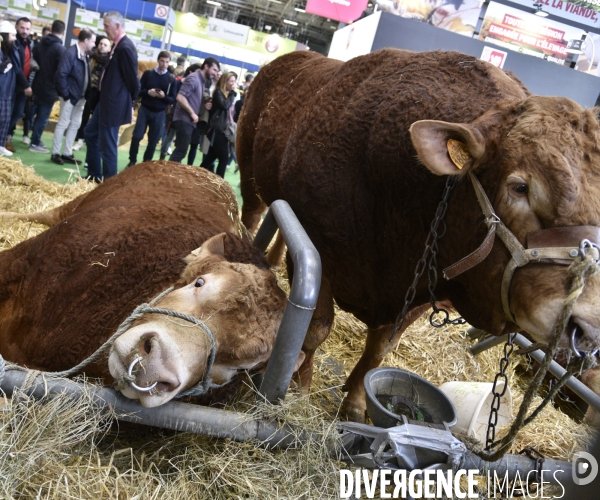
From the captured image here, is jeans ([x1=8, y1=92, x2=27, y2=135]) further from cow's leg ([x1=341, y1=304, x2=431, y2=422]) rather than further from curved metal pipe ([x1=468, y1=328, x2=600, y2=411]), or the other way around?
curved metal pipe ([x1=468, y1=328, x2=600, y2=411])

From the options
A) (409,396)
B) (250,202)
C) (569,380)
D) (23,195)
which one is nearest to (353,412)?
(409,396)

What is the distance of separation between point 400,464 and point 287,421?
406mm

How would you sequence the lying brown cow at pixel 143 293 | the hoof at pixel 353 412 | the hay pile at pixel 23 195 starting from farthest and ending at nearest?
1. the hay pile at pixel 23 195
2. the hoof at pixel 353 412
3. the lying brown cow at pixel 143 293

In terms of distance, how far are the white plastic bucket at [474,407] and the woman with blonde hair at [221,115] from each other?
589cm

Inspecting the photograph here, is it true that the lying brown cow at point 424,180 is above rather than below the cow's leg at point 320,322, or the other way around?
above

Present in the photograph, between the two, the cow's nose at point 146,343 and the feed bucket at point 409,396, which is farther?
the feed bucket at point 409,396

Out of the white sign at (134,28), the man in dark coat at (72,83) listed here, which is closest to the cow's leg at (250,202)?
the man in dark coat at (72,83)

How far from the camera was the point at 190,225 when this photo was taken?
96.1 inches

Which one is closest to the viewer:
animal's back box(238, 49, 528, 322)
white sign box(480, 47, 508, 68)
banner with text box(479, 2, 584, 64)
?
animal's back box(238, 49, 528, 322)

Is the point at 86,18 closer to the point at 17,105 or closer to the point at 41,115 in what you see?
the point at 17,105

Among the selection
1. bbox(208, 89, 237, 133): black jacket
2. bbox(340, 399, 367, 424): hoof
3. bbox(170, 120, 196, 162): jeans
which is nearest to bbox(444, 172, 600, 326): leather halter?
bbox(340, 399, 367, 424): hoof

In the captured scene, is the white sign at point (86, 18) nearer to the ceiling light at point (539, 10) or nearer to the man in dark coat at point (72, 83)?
the man in dark coat at point (72, 83)

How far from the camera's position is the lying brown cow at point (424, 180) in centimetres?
175

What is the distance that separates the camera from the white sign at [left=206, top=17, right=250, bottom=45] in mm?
18688
